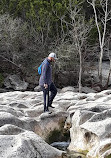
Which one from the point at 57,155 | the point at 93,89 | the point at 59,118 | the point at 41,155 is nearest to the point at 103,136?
the point at 57,155

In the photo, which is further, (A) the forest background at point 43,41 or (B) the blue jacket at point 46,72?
(A) the forest background at point 43,41

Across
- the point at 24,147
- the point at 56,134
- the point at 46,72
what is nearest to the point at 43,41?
the point at 46,72

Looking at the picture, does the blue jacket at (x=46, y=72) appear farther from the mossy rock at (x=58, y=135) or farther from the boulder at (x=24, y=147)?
the boulder at (x=24, y=147)

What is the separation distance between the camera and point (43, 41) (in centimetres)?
2997

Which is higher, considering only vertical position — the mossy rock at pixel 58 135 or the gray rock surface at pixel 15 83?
the mossy rock at pixel 58 135

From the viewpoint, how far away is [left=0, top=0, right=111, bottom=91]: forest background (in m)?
27.4

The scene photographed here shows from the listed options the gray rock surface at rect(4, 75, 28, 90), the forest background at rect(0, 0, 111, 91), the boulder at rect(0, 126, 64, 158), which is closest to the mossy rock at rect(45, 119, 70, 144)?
the boulder at rect(0, 126, 64, 158)

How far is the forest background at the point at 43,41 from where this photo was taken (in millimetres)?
27375

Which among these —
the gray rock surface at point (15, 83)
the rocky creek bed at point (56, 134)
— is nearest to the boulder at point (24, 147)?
the rocky creek bed at point (56, 134)

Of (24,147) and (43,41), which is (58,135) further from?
(43,41)

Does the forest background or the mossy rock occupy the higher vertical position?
the forest background

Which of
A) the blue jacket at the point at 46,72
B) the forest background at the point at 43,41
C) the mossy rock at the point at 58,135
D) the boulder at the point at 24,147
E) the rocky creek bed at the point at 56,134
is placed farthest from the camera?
the forest background at the point at 43,41

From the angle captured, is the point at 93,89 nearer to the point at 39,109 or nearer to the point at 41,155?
the point at 39,109

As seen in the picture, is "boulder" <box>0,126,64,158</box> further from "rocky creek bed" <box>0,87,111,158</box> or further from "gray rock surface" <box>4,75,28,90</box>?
"gray rock surface" <box>4,75,28,90</box>
